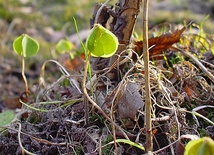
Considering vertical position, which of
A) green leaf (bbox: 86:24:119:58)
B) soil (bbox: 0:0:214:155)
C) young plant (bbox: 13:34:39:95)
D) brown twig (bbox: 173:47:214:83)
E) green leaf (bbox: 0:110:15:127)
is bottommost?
green leaf (bbox: 0:110:15:127)

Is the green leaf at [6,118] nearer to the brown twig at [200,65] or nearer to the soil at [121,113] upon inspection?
the soil at [121,113]

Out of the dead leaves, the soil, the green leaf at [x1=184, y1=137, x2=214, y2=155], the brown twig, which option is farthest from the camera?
the dead leaves

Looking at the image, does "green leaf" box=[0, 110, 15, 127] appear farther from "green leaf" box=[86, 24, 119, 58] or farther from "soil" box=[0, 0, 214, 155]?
"green leaf" box=[86, 24, 119, 58]

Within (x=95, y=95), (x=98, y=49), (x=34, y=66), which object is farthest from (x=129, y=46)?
(x=34, y=66)

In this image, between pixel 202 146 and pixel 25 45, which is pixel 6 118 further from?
pixel 202 146

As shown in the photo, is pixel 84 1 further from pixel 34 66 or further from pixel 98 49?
pixel 98 49

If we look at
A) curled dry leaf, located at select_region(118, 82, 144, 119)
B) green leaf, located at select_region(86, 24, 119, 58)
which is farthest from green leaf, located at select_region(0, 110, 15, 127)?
green leaf, located at select_region(86, 24, 119, 58)
